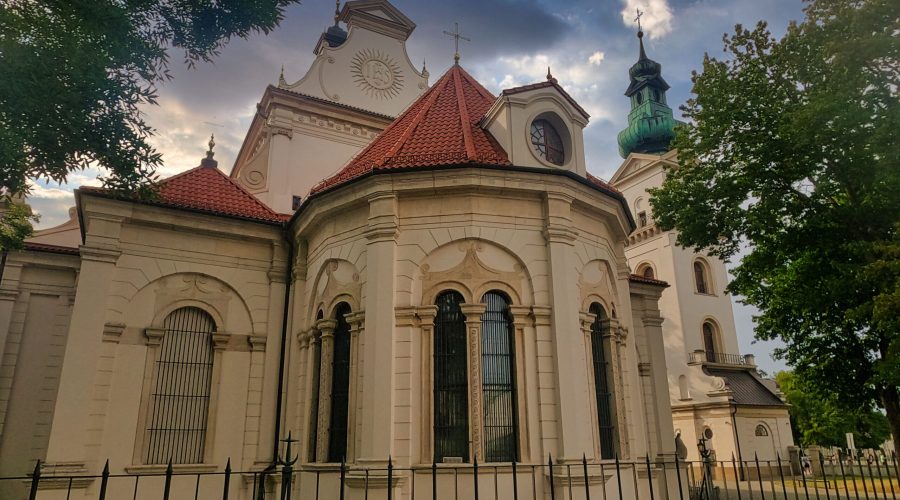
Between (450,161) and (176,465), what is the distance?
8.45m

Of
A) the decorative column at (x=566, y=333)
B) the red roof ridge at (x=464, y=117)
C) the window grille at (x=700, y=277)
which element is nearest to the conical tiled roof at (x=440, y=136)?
the red roof ridge at (x=464, y=117)

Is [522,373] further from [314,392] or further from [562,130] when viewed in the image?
[562,130]

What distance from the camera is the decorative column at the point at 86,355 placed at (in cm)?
1134

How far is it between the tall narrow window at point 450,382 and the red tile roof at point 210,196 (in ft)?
17.9

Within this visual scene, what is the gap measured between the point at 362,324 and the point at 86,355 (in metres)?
5.55

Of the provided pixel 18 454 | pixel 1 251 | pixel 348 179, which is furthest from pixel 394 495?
pixel 1 251

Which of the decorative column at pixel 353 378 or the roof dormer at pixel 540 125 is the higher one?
the roof dormer at pixel 540 125

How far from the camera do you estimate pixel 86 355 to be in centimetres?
1191

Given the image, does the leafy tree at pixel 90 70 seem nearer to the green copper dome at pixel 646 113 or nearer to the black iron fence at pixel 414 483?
the black iron fence at pixel 414 483

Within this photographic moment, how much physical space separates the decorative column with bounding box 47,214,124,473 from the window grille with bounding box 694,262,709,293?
3697cm

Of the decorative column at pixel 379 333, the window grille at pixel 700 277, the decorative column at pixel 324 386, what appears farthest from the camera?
the window grille at pixel 700 277

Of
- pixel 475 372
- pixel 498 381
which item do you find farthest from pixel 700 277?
pixel 475 372

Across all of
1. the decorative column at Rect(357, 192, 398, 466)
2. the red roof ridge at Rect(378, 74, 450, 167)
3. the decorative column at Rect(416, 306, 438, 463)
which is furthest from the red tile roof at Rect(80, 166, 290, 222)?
the decorative column at Rect(416, 306, 438, 463)

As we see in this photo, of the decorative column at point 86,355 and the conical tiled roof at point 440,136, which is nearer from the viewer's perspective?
the decorative column at point 86,355
